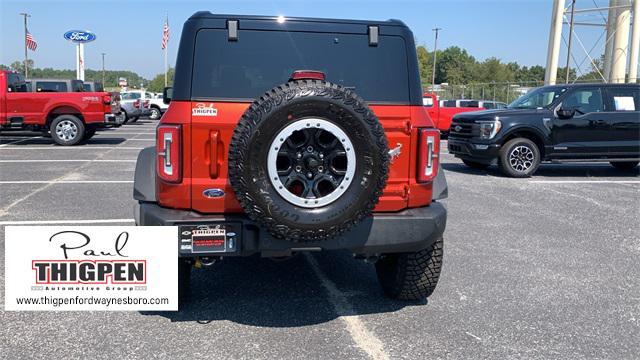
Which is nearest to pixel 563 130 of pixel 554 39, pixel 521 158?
pixel 521 158

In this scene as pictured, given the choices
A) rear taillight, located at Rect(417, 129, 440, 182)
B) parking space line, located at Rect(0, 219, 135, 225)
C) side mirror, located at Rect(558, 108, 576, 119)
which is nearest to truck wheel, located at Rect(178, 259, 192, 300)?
rear taillight, located at Rect(417, 129, 440, 182)

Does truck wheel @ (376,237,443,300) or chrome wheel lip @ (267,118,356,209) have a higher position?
chrome wheel lip @ (267,118,356,209)

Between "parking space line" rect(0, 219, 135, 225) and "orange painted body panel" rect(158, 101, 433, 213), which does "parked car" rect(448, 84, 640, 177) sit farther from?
"orange painted body panel" rect(158, 101, 433, 213)

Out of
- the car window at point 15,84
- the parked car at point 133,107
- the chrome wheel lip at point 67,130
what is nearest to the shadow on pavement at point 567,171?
the chrome wheel lip at point 67,130

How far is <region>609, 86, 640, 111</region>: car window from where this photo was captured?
1115 cm

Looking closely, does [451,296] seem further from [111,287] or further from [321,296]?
[111,287]

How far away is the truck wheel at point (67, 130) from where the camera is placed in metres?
15.4

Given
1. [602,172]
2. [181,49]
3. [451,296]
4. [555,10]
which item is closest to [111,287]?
[181,49]

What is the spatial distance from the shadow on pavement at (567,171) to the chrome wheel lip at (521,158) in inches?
14.7

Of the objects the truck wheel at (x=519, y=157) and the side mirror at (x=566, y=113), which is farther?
the truck wheel at (x=519, y=157)

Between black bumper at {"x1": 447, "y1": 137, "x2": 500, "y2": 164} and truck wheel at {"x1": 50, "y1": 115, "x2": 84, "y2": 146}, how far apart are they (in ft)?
32.7

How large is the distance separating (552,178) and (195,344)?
933cm

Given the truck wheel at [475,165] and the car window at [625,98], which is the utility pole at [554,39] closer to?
the car window at [625,98]

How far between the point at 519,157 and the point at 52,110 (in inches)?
466
